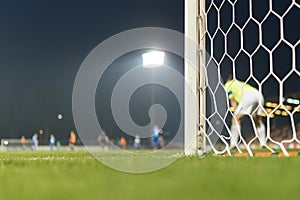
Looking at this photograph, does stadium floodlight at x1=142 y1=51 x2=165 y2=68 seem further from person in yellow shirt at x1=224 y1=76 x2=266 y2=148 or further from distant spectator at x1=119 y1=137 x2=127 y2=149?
person in yellow shirt at x1=224 y1=76 x2=266 y2=148

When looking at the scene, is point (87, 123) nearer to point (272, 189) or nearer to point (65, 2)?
point (272, 189)

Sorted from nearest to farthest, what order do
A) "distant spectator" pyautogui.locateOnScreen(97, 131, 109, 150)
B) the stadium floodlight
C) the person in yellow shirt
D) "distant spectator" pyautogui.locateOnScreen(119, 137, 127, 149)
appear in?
the person in yellow shirt, the stadium floodlight, "distant spectator" pyautogui.locateOnScreen(97, 131, 109, 150), "distant spectator" pyautogui.locateOnScreen(119, 137, 127, 149)

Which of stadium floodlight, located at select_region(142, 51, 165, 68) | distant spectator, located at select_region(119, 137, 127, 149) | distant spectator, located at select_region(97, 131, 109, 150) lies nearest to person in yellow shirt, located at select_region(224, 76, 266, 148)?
stadium floodlight, located at select_region(142, 51, 165, 68)

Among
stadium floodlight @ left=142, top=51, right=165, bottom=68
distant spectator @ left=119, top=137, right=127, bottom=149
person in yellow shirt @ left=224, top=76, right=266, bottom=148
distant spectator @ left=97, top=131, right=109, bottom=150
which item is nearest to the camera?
A: person in yellow shirt @ left=224, top=76, right=266, bottom=148

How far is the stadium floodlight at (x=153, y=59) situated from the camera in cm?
1502

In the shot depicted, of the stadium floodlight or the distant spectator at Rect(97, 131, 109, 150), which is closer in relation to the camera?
the stadium floodlight

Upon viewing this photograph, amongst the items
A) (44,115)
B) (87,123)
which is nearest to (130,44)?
(87,123)

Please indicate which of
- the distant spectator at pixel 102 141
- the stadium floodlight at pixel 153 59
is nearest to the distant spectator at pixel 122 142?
the distant spectator at pixel 102 141

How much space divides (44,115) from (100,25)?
9.48 m

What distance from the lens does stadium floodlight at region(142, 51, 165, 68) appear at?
15023mm

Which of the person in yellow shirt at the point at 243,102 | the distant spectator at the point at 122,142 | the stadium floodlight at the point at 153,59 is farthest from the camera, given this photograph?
the distant spectator at the point at 122,142

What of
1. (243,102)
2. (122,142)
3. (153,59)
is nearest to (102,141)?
(122,142)

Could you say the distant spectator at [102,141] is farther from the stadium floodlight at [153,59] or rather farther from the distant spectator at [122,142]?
the stadium floodlight at [153,59]

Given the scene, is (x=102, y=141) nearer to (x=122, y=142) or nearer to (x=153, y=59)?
(x=122, y=142)
